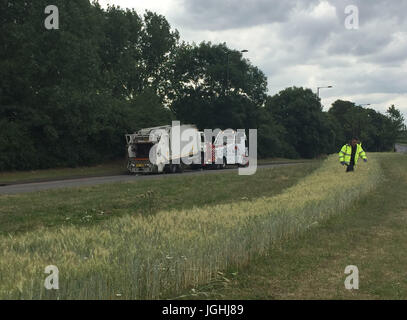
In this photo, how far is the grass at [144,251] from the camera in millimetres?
4527

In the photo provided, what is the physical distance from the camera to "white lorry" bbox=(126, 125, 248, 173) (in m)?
30.3

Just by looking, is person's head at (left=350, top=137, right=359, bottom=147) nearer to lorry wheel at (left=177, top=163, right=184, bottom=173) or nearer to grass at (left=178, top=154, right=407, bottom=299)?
grass at (left=178, top=154, right=407, bottom=299)

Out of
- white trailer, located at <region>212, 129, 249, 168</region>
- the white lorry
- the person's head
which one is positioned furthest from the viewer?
A: white trailer, located at <region>212, 129, 249, 168</region>

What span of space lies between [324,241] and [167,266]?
4.61m

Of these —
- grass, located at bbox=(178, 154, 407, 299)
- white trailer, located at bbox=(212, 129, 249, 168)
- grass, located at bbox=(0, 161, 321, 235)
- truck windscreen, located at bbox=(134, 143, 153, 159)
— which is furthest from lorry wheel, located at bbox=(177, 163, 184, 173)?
grass, located at bbox=(178, 154, 407, 299)

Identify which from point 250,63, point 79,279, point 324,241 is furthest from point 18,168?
point 250,63

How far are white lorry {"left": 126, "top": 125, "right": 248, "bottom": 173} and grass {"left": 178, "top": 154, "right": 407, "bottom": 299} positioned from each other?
20.1 m

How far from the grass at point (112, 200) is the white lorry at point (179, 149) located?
26.2 feet

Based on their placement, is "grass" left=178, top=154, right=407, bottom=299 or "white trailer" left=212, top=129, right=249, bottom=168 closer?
"grass" left=178, top=154, right=407, bottom=299

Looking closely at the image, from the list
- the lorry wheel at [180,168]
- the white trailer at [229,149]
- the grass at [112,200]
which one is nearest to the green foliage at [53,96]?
the lorry wheel at [180,168]

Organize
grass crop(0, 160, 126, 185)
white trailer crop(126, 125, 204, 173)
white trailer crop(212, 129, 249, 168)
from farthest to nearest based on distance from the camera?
white trailer crop(212, 129, 249, 168) < white trailer crop(126, 125, 204, 173) < grass crop(0, 160, 126, 185)

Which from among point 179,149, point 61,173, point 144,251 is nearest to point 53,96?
point 61,173

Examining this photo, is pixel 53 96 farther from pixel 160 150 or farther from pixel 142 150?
pixel 160 150

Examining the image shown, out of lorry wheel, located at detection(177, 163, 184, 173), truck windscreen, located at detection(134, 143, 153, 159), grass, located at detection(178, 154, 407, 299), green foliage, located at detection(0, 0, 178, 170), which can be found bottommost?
grass, located at detection(178, 154, 407, 299)
